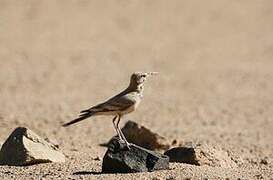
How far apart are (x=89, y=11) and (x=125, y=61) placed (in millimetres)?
6189

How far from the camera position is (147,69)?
23594 mm

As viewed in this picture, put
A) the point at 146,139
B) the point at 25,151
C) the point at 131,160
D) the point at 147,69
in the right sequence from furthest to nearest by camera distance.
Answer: the point at 147,69, the point at 146,139, the point at 25,151, the point at 131,160

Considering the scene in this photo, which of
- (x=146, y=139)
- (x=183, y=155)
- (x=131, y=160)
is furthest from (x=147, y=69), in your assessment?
(x=131, y=160)

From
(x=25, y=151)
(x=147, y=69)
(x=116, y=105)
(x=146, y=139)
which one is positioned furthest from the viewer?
(x=147, y=69)

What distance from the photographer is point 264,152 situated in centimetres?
1291

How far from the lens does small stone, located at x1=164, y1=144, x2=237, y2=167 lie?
9.97 metres

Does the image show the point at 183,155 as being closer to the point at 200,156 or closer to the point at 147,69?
the point at 200,156

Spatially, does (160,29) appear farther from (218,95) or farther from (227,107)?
(227,107)

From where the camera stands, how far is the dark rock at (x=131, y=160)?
930 cm

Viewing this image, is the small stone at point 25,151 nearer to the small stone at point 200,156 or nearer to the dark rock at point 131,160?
the dark rock at point 131,160

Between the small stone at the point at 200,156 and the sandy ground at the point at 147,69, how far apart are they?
0.76ft

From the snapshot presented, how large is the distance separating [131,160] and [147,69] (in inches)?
564

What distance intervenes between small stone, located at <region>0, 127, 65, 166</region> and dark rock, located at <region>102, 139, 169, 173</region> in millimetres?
1007

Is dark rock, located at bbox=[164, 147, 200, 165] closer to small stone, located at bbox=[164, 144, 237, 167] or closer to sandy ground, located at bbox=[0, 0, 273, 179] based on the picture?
small stone, located at bbox=[164, 144, 237, 167]
